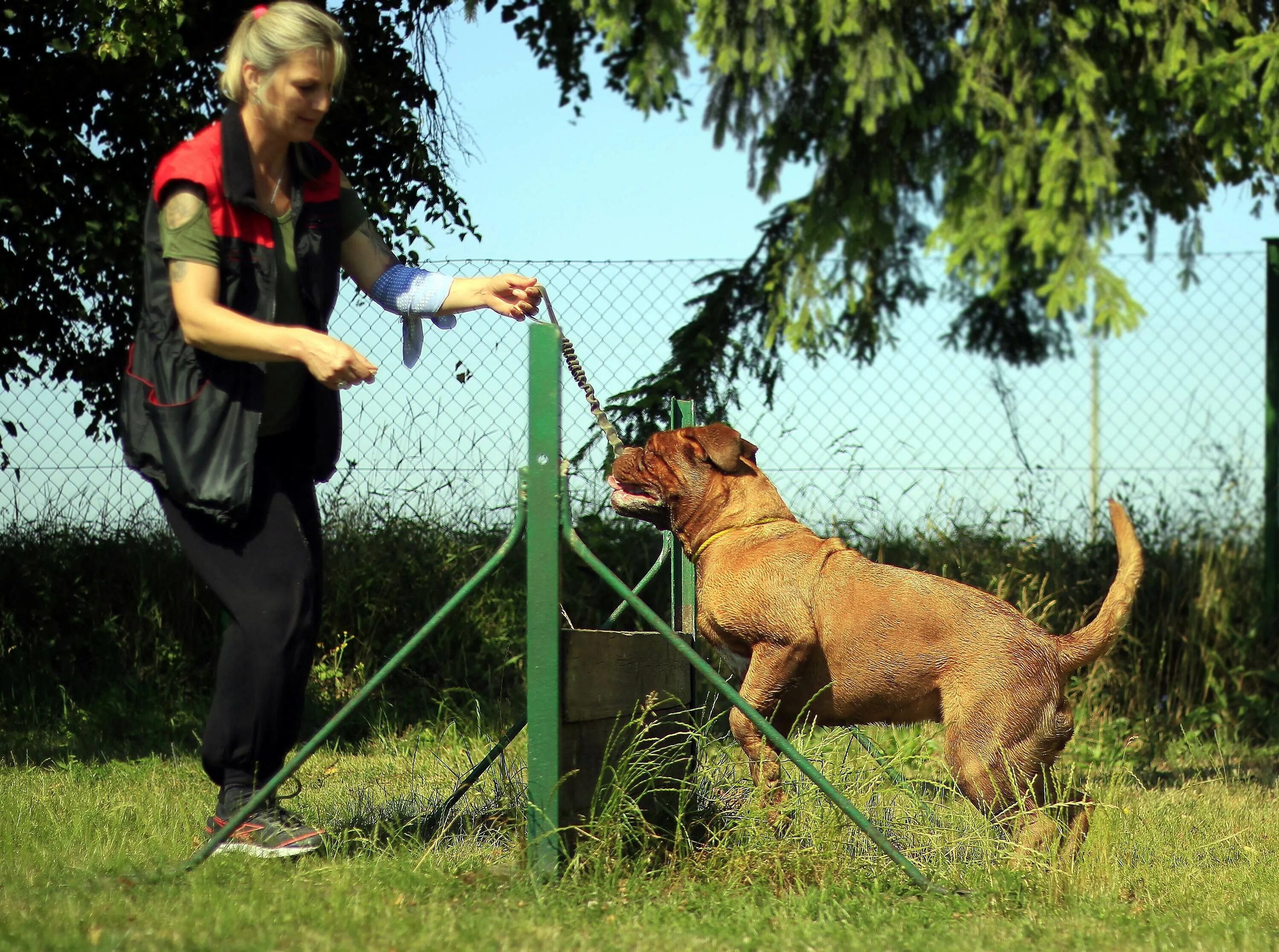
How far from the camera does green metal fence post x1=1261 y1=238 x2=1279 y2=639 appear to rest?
6418 millimetres

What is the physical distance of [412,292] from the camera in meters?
3.53

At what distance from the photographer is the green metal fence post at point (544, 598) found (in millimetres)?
3002

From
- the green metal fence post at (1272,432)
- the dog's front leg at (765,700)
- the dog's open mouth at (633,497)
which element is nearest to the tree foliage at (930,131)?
the green metal fence post at (1272,432)

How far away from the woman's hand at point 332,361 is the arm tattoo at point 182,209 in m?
0.45

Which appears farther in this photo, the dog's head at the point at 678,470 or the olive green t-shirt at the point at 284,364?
the dog's head at the point at 678,470

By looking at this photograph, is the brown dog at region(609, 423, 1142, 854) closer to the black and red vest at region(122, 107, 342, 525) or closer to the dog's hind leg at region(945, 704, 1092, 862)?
the dog's hind leg at region(945, 704, 1092, 862)

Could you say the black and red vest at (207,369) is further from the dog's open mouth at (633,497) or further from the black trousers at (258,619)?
the dog's open mouth at (633,497)

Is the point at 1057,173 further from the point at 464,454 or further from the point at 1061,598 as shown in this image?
the point at 464,454

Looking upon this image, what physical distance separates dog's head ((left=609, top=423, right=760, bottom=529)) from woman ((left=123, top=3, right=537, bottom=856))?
1.25 meters

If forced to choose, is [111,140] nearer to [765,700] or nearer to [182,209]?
[182,209]

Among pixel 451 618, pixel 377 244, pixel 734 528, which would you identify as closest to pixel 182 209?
pixel 377 244

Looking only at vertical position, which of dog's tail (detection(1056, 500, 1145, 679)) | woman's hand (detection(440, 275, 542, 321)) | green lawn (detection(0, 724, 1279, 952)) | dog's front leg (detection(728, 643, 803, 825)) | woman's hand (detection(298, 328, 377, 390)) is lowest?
green lawn (detection(0, 724, 1279, 952))

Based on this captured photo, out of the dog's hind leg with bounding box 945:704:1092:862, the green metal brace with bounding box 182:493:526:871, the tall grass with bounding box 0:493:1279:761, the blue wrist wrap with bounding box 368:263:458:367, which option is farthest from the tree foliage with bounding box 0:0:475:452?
the dog's hind leg with bounding box 945:704:1092:862

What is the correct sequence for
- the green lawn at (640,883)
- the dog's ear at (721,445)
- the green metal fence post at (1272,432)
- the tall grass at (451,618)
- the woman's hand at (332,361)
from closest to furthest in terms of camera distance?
the green lawn at (640,883) < the woman's hand at (332,361) < the dog's ear at (721,445) < the tall grass at (451,618) < the green metal fence post at (1272,432)
